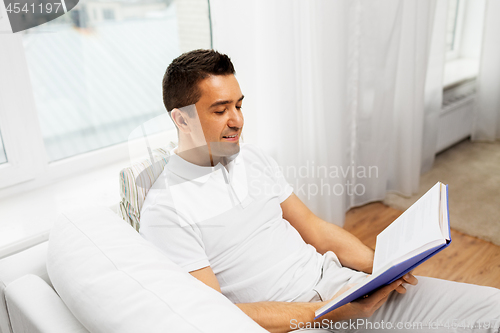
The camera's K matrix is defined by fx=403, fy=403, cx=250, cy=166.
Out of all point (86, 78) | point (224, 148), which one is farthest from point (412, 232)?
point (86, 78)

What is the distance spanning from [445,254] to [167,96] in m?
1.56

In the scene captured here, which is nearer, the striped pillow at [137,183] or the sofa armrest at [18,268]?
the sofa armrest at [18,268]

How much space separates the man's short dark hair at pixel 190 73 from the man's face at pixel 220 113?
2cm

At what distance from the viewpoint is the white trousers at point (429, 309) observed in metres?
0.98

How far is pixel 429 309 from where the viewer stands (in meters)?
1.03

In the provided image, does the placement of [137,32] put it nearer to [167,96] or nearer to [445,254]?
[167,96]

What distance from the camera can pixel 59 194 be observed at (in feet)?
4.74

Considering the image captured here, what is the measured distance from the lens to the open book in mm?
784

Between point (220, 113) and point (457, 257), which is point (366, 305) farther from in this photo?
point (457, 257)

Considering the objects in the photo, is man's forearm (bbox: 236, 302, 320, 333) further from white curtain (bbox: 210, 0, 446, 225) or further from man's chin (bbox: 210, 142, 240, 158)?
white curtain (bbox: 210, 0, 446, 225)

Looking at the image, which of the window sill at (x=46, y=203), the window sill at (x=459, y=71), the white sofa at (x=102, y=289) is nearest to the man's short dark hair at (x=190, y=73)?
the white sofa at (x=102, y=289)

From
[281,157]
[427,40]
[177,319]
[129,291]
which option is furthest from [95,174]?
[427,40]

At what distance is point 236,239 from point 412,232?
44cm

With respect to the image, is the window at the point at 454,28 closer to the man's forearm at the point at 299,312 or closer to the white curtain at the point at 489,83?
the white curtain at the point at 489,83
